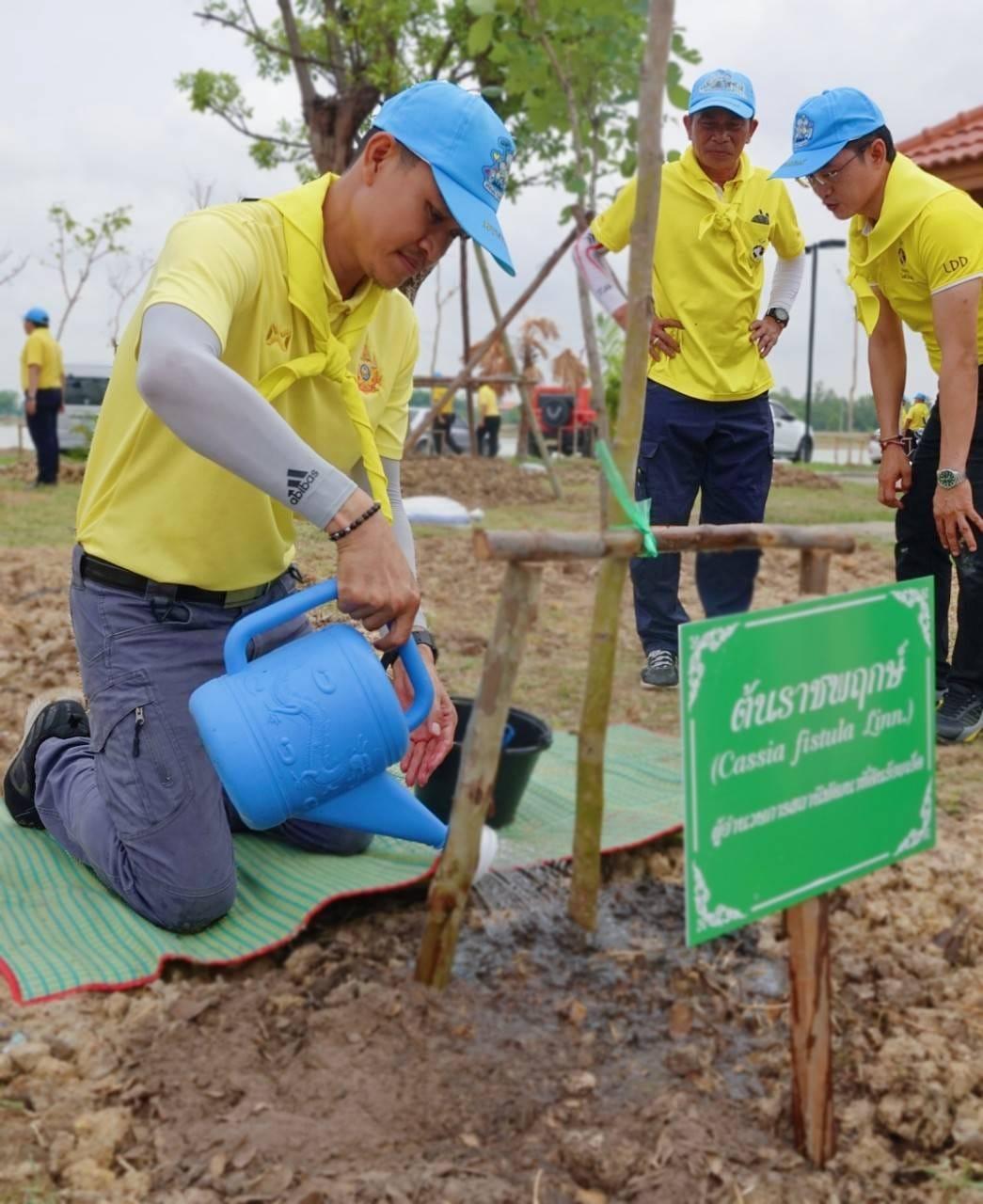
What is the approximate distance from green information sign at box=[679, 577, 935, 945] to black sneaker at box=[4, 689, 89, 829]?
A: 1707 millimetres

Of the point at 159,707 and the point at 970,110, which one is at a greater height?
the point at 970,110

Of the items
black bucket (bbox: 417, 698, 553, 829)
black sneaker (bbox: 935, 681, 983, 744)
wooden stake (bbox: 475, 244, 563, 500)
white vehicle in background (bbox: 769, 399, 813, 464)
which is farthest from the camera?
white vehicle in background (bbox: 769, 399, 813, 464)

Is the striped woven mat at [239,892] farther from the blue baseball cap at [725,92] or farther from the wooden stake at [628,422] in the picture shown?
the blue baseball cap at [725,92]

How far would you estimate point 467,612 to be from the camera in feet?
16.9

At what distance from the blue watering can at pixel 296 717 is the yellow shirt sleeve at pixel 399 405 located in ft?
2.15

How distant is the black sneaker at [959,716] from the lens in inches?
135

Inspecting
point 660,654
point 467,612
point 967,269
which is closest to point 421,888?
point 660,654

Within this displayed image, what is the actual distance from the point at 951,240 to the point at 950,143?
634cm

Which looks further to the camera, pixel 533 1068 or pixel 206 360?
pixel 533 1068

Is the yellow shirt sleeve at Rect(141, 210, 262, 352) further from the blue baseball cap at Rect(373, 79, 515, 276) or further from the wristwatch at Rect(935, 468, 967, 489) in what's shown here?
the wristwatch at Rect(935, 468, 967, 489)

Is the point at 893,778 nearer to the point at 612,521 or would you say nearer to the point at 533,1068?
the point at 612,521

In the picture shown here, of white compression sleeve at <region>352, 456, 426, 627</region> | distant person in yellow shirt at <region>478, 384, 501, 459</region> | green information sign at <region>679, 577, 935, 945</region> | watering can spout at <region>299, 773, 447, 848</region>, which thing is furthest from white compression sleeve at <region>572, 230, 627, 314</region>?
distant person in yellow shirt at <region>478, 384, 501, 459</region>

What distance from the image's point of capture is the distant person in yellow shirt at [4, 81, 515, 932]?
1.72 meters

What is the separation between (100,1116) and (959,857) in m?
1.75
